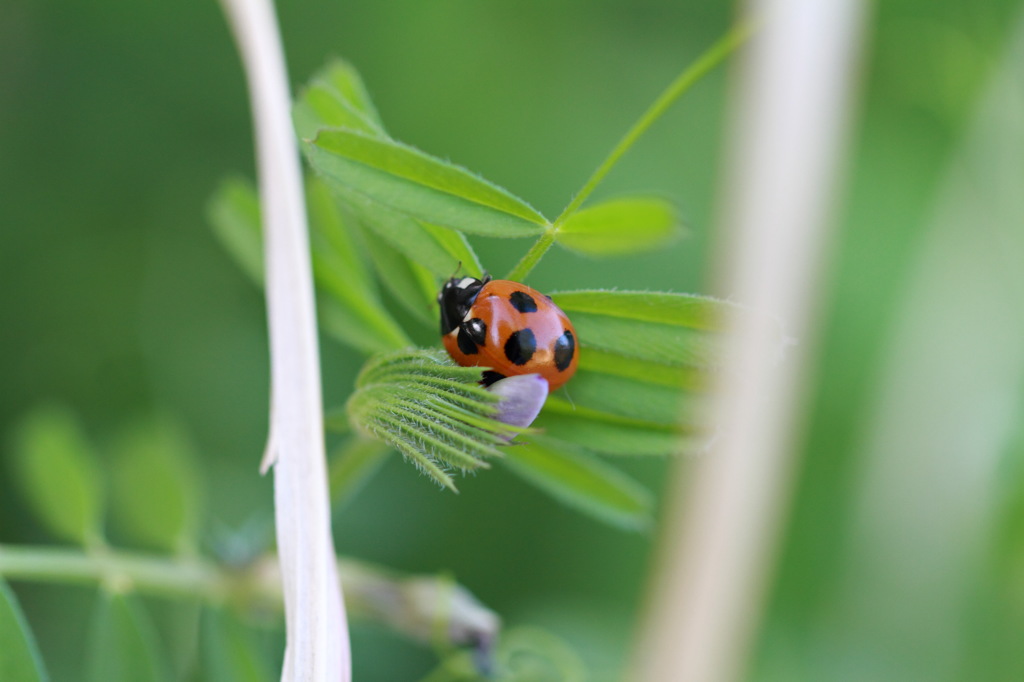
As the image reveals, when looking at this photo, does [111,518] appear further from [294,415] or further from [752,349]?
[752,349]

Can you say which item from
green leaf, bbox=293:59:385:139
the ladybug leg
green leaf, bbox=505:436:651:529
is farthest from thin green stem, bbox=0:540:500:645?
green leaf, bbox=293:59:385:139

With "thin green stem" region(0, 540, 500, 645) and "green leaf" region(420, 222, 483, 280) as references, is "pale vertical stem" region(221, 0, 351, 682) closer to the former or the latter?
"green leaf" region(420, 222, 483, 280)

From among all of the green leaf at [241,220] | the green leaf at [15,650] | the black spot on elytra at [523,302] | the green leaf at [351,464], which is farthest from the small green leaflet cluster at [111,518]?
the black spot on elytra at [523,302]

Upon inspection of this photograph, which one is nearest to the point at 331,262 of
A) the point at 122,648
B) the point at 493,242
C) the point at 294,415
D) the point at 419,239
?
the point at 419,239

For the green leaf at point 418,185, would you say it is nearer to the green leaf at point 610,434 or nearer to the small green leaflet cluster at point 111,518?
the green leaf at point 610,434

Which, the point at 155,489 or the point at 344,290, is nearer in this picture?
the point at 344,290

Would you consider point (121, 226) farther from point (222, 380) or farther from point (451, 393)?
point (451, 393)
